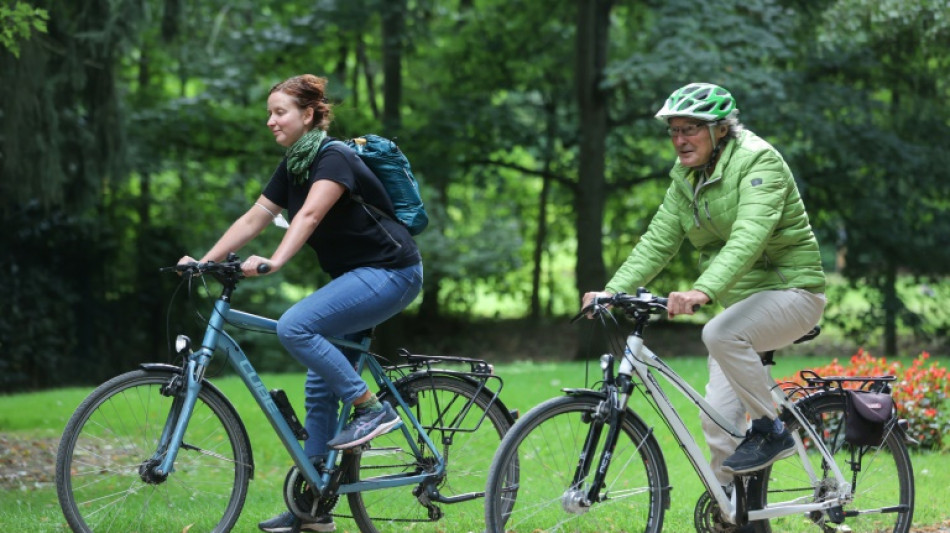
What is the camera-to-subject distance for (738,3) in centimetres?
1608

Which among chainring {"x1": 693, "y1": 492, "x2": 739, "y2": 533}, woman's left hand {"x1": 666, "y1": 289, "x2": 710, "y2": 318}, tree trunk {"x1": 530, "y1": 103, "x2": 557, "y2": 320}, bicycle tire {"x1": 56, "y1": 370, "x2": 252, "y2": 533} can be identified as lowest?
tree trunk {"x1": 530, "y1": 103, "x2": 557, "y2": 320}

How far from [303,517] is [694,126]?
227 centimetres

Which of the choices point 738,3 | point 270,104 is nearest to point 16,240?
point 738,3

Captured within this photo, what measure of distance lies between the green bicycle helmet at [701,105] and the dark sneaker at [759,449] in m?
1.23

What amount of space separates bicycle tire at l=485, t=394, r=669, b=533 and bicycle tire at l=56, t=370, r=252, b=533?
112 centimetres

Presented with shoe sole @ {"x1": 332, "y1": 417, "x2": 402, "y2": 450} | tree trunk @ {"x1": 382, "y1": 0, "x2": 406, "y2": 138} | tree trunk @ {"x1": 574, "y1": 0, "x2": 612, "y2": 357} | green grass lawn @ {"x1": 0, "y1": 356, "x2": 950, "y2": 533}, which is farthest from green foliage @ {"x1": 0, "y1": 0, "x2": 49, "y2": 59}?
tree trunk @ {"x1": 574, "y1": 0, "x2": 612, "y2": 357}

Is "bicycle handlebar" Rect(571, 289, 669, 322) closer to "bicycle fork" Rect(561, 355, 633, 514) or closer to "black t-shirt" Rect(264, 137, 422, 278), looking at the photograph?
"bicycle fork" Rect(561, 355, 633, 514)

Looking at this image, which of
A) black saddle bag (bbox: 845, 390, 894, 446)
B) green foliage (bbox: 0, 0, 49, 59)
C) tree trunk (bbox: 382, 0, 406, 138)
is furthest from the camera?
tree trunk (bbox: 382, 0, 406, 138)

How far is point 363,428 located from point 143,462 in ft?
2.85

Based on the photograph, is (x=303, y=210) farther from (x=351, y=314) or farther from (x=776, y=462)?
(x=776, y=462)

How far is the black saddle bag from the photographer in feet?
15.9

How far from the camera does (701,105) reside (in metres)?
4.50

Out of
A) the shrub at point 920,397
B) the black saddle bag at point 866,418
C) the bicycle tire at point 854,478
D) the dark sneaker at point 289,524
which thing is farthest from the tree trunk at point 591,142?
the dark sneaker at point 289,524

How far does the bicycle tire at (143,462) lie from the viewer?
14.8ft
